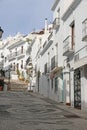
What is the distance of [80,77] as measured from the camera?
2202 cm

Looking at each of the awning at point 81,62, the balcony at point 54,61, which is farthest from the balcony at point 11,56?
the awning at point 81,62

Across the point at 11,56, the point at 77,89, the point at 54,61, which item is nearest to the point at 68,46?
the point at 77,89

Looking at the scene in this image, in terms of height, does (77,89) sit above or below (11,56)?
below

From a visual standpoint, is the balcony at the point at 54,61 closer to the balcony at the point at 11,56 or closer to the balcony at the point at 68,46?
the balcony at the point at 68,46

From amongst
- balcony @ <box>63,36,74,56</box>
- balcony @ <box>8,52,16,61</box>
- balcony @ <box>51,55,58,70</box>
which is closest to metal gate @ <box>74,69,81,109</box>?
balcony @ <box>63,36,74,56</box>

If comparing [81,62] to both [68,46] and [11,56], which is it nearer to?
[68,46]

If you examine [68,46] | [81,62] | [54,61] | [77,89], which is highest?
[68,46]

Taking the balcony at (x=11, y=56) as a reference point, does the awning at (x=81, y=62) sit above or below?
below

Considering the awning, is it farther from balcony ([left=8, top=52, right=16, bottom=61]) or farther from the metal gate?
balcony ([left=8, top=52, right=16, bottom=61])

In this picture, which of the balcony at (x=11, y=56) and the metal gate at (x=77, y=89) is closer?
the metal gate at (x=77, y=89)

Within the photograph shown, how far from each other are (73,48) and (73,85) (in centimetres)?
222

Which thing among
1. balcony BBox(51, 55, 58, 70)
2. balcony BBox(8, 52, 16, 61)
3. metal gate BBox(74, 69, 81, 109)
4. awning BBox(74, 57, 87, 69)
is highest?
balcony BBox(8, 52, 16, 61)

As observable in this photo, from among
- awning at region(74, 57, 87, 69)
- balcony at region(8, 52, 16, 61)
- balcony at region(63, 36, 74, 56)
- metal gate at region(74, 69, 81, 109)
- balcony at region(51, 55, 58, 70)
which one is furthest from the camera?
balcony at region(8, 52, 16, 61)

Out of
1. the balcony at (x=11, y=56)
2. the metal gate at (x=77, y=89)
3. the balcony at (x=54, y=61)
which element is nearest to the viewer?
the metal gate at (x=77, y=89)
